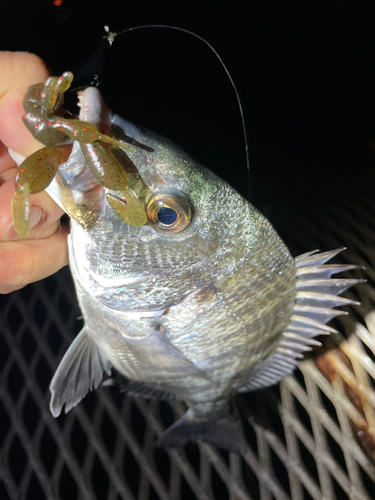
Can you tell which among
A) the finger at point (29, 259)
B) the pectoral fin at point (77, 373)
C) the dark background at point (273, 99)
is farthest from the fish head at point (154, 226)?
the dark background at point (273, 99)

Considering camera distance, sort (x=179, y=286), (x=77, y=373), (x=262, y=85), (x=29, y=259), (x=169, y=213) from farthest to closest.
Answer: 1. (x=262, y=85)
2. (x=77, y=373)
3. (x=29, y=259)
4. (x=179, y=286)
5. (x=169, y=213)

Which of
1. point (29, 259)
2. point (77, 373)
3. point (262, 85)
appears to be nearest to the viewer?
point (29, 259)

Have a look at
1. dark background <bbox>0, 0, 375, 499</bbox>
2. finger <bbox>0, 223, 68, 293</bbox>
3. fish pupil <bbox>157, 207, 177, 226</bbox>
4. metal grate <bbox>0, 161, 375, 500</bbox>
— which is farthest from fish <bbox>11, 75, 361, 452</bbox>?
dark background <bbox>0, 0, 375, 499</bbox>

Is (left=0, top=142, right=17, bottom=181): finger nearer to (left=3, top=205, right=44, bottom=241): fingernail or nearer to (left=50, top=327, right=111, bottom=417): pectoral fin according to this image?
(left=3, top=205, right=44, bottom=241): fingernail

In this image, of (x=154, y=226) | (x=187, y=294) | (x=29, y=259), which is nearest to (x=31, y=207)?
(x=29, y=259)

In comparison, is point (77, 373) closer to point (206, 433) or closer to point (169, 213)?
point (206, 433)

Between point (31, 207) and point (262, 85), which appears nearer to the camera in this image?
point (31, 207)

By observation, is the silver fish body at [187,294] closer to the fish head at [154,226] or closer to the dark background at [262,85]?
the fish head at [154,226]
